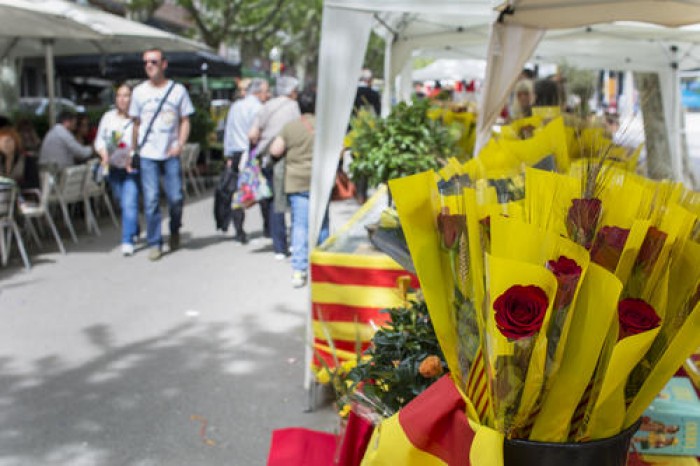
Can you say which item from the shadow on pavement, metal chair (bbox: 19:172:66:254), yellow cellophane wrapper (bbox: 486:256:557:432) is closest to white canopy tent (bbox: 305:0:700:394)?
the shadow on pavement

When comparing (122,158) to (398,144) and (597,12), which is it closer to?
(398,144)

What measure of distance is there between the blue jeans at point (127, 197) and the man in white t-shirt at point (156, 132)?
22 centimetres

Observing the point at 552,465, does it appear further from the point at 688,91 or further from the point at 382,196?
the point at 688,91

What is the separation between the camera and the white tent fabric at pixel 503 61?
15.3ft

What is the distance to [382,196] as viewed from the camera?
22.1 ft

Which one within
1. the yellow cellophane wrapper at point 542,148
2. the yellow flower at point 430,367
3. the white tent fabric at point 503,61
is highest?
the white tent fabric at point 503,61

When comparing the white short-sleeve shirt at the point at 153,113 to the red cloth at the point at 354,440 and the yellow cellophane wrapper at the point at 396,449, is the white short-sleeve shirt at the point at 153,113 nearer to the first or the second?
Answer: the red cloth at the point at 354,440

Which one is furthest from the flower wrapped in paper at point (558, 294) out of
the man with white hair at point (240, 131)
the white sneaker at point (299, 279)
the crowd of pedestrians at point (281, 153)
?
the man with white hair at point (240, 131)

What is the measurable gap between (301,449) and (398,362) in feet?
1.89

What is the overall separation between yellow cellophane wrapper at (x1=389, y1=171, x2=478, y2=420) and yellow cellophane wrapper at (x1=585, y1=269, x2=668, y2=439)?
0.33m

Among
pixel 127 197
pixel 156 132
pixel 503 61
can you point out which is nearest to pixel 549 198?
pixel 503 61

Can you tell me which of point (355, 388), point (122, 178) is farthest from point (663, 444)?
point (122, 178)

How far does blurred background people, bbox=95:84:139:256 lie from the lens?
8914 mm

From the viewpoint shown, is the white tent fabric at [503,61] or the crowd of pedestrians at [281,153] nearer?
the white tent fabric at [503,61]
